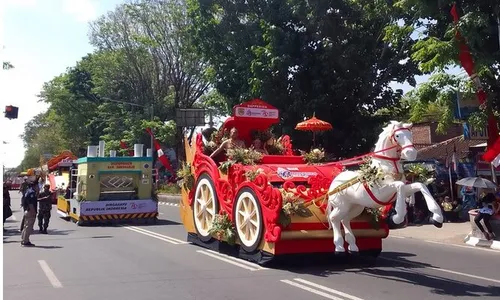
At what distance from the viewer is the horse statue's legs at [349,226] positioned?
8.74 m

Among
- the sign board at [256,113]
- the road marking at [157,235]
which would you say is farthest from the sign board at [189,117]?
the sign board at [256,113]

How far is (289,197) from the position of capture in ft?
30.0

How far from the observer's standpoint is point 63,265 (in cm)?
1043

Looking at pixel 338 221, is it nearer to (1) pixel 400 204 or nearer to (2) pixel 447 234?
(1) pixel 400 204

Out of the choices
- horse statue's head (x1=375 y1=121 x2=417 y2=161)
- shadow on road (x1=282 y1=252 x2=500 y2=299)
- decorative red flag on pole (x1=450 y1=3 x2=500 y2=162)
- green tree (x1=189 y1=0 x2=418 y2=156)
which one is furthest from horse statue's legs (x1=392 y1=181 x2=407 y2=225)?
green tree (x1=189 y1=0 x2=418 y2=156)

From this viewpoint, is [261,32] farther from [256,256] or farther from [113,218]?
[256,256]

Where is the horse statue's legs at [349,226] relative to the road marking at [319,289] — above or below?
above

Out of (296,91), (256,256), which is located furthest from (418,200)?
(256,256)

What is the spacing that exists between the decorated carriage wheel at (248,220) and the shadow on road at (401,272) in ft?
2.92

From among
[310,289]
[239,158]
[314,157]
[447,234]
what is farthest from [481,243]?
[310,289]

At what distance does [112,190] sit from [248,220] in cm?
1077

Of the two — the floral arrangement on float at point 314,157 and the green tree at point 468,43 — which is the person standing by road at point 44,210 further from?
the green tree at point 468,43

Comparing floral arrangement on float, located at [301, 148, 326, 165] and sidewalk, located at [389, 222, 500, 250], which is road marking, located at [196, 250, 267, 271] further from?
sidewalk, located at [389, 222, 500, 250]

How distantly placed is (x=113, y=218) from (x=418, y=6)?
1249 cm
